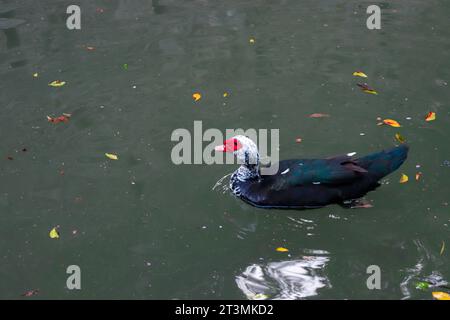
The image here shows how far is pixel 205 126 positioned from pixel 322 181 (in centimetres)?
213

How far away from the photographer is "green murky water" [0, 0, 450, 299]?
206 inches

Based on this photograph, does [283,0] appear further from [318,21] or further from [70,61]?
[70,61]

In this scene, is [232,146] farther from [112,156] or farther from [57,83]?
[57,83]

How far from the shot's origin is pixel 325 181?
5750 millimetres

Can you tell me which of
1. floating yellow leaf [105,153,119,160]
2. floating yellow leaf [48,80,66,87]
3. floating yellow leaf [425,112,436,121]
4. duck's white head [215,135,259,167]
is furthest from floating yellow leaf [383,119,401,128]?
floating yellow leaf [48,80,66,87]

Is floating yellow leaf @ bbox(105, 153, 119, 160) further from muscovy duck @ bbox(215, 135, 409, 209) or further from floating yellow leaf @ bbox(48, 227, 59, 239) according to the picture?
muscovy duck @ bbox(215, 135, 409, 209)

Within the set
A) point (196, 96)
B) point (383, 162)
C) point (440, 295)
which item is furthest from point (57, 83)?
point (440, 295)

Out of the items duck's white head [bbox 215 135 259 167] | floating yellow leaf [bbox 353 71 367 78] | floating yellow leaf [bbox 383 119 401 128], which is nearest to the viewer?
duck's white head [bbox 215 135 259 167]

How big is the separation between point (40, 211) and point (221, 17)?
18.7 ft

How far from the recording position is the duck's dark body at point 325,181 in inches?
227

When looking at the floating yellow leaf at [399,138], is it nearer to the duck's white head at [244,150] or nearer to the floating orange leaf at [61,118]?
the duck's white head at [244,150]

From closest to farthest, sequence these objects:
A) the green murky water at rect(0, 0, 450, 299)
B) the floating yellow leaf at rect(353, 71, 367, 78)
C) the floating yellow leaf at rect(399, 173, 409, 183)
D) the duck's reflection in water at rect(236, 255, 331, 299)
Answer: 1. the duck's reflection in water at rect(236, 255, 331, 299)
2. the green murky water at rect(0, 0, 450, 299)
3. the floating yellow leaf at rect(399, 173, 409, 183)
4. the floating yellow leaf at rect(353, 71, 367, 78)

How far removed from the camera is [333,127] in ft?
23.8
